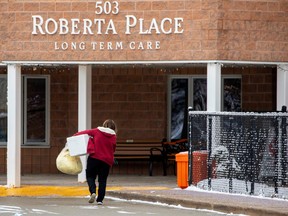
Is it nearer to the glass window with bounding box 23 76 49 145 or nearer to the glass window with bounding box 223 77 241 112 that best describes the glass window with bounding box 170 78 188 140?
the glass window with bounding box 223 77 241 112

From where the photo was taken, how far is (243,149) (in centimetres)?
2380

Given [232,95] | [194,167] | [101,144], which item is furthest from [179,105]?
[101,144]

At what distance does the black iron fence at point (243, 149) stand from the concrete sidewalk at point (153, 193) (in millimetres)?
391

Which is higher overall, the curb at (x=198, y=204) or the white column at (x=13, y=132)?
the white column at (x=13, y=132)

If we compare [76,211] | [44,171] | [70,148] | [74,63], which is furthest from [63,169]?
[44,171]

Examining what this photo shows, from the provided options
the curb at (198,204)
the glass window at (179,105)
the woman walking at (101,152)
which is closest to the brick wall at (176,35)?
the curb at (198,204)

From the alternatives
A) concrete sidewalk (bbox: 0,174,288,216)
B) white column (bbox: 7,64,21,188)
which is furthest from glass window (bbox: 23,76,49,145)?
white column (bbox: 7,64,21,188)

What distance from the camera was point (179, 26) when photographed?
27.1 meters

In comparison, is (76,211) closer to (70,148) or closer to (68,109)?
(70,148)

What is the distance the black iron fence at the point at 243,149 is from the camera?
22938 mm

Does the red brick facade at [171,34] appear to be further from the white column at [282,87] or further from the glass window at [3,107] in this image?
the glass window at [3,107]

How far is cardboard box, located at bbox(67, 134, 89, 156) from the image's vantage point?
74.8ft

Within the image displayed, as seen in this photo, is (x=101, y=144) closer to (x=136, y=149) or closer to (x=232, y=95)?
(x=136, y=149)

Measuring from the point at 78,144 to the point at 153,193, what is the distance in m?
1.97
